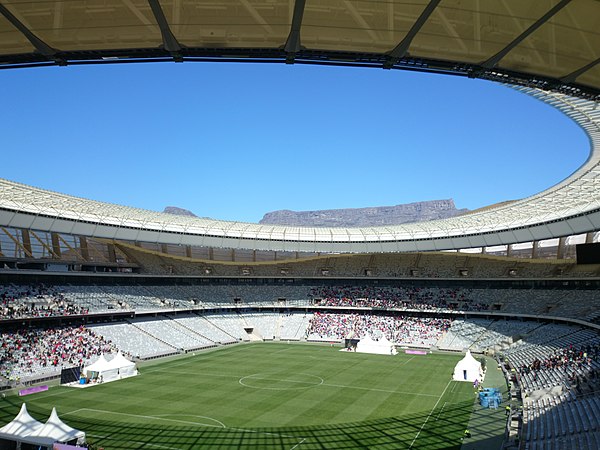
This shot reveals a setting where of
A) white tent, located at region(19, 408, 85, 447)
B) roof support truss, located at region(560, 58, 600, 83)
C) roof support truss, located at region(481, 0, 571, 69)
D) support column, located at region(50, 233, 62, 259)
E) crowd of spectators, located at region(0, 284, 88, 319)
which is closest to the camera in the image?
roof support truss, located at region(481, 0, 571, 69)

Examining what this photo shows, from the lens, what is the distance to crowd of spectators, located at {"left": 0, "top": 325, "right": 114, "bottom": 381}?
36.8m

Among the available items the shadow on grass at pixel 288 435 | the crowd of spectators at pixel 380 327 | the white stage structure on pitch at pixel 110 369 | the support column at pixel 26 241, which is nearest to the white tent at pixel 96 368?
the white stage structure on pitch at pixel 110 369

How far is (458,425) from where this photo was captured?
25906 mm

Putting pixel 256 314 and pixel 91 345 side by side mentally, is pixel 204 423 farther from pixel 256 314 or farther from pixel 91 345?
pixel 256 314

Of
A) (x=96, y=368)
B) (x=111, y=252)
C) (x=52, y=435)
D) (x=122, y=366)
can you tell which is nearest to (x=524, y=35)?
(x=52, y=435)

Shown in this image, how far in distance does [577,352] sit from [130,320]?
40.7 m

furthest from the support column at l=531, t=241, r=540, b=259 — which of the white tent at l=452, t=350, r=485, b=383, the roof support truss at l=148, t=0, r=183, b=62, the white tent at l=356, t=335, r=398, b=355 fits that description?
the roof support truss at l=148, t=0, r=183, b=62

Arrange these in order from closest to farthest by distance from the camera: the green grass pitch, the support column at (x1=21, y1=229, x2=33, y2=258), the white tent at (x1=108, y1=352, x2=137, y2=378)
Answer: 1. the green grass pitch
2. the white tent at (x1=108, y1=352, x2=137, y2=378)
3. the support column at (x1=21, y1=229, x2=33, y2=258)

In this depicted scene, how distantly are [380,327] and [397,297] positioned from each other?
18.6 ft

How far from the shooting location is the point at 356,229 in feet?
219

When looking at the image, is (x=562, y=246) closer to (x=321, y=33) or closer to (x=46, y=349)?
(x=46, y=349)

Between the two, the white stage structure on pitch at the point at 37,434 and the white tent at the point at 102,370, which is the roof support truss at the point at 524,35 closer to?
the white stage structure on pitch at the point at 37,434

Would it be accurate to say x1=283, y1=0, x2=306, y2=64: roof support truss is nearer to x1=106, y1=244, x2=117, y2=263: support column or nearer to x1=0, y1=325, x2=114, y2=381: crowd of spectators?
x1=0, y1=325, x2=114, y2=381: crowd of spectators

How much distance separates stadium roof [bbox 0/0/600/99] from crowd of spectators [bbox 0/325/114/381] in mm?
36814
